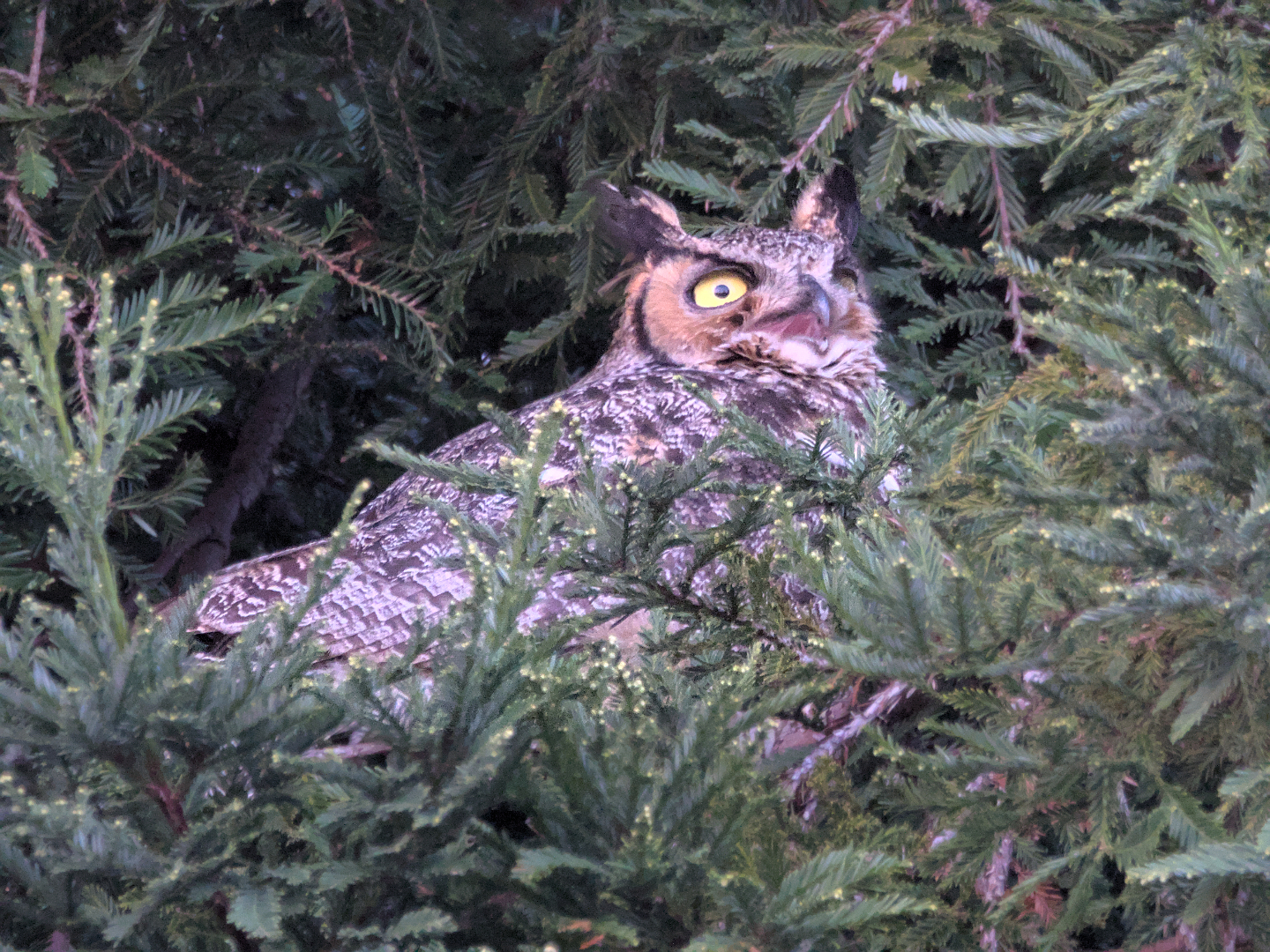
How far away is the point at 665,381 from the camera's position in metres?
2.46

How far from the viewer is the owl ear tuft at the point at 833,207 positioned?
2.77 meters

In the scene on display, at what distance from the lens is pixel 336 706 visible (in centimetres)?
91

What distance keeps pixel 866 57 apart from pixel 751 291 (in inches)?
27.5

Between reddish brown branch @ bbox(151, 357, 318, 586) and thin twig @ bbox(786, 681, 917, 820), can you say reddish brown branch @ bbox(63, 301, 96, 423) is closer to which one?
reddish brown branch @ bbox(151, 357, 318, 586)

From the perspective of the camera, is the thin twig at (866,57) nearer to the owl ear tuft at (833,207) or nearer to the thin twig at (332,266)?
the owl ear tuft at (833,207)

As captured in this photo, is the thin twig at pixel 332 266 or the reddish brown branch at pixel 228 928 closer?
the reddish brown branch at pixel 228 928

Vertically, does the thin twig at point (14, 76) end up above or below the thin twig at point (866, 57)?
above

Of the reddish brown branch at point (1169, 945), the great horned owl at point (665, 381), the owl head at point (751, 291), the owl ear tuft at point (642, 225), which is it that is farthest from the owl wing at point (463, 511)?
the reddish brown branch at point (1169, 945)

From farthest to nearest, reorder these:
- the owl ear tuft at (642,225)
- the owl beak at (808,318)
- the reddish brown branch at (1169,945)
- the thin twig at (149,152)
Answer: the owl ear tuft at (642,225) → the owl beak at (808,318) → the thin twig at (149,152) → the reddish brown branch at (1169,945)

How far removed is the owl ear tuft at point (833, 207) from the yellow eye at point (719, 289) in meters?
0.23

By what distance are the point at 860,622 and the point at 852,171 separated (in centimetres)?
193

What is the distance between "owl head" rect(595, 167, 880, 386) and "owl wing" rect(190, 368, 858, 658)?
11 cm

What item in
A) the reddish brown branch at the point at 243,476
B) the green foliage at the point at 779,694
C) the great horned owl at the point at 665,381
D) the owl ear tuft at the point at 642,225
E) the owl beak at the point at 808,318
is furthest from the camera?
the owl ear tuft at the point at 642,225

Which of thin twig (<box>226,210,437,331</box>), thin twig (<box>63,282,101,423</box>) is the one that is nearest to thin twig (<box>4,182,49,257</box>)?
thin twig (<box>63,282,101,423</box>)
